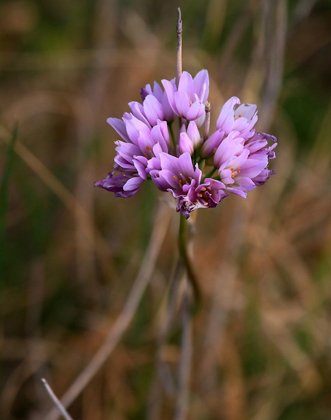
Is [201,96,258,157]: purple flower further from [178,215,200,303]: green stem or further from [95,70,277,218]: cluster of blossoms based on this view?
[178,215,200,303]: green stem

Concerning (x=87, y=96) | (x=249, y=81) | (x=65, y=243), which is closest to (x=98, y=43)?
(x=87, y=96)

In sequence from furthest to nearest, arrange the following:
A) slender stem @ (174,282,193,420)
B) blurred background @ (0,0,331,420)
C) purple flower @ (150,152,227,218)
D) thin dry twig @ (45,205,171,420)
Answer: blurred background @ (0,0,331,420), thin dry twig @ (45,205,171,420), slender stem @ (174,282,193,420), purple flower @ (150,152,227,218)

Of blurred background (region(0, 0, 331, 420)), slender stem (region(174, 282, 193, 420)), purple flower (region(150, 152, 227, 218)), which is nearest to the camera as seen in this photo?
purple flower (region(150, 152, 227, 218))

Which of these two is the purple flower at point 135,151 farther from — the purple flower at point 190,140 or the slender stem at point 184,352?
the slender stem at point 184,352

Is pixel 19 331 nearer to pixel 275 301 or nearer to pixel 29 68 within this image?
pixel 275 301

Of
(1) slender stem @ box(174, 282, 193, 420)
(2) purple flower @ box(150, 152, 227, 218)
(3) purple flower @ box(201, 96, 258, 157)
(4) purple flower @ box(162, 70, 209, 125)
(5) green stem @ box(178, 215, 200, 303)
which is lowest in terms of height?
(1) slender stem @ box(174, 282, 193, 420)

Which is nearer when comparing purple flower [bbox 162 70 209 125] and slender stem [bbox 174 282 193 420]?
purple flower [bbox 162 70 209 125]

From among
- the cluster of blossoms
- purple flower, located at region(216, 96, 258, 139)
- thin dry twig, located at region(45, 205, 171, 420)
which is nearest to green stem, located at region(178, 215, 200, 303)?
the cluster of blossoms

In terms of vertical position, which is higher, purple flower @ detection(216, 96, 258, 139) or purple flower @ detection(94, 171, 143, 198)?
purple flower @ detection(216, 96, 258, 139)
